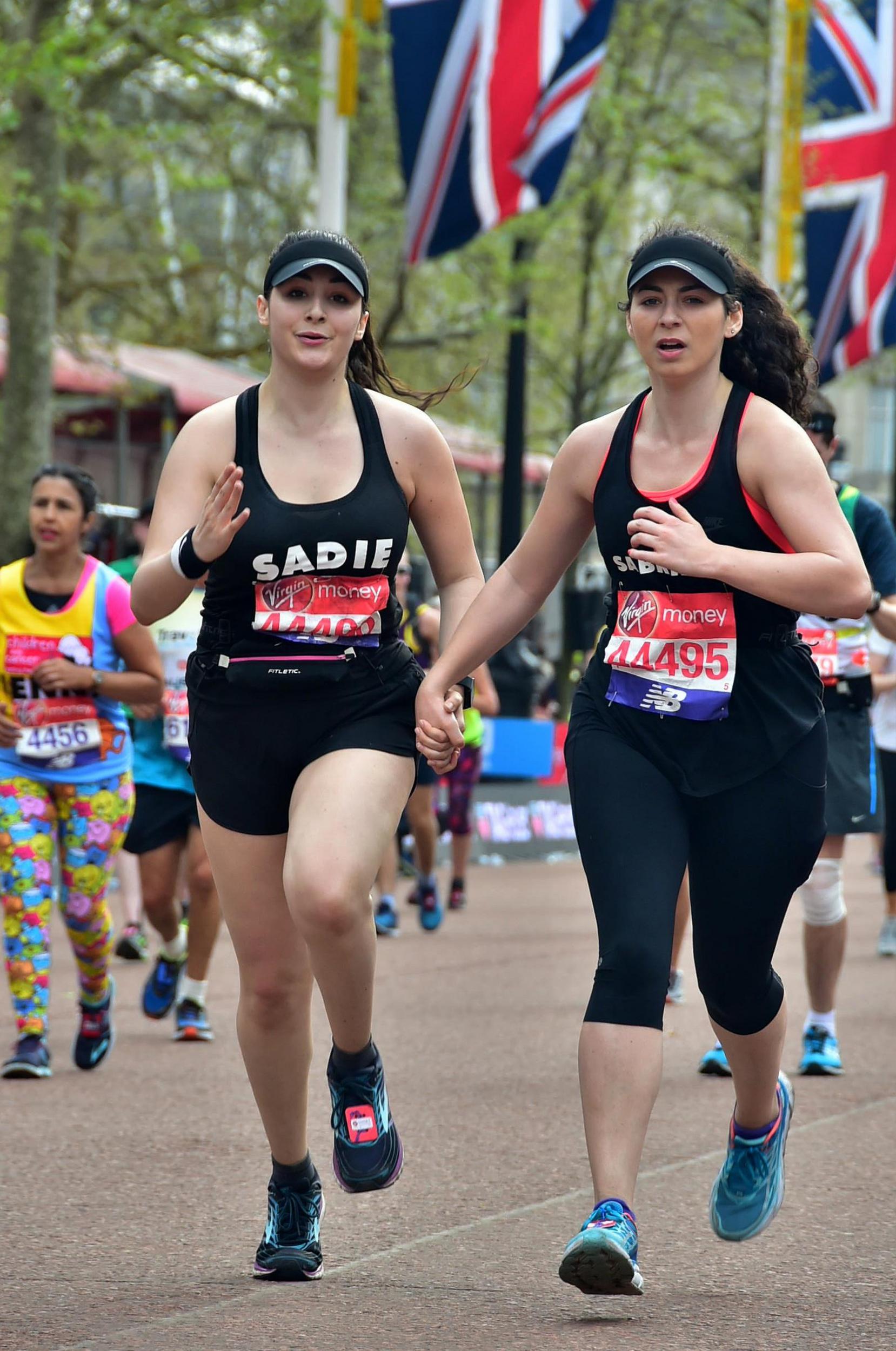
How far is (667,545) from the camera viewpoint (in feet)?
13.4

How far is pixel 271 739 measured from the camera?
173 inches

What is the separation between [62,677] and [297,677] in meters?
3.10

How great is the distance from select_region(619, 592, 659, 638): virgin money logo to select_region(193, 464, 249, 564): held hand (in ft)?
2.63

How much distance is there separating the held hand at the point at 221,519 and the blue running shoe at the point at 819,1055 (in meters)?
3.85

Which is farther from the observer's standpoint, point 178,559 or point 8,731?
point 8,731

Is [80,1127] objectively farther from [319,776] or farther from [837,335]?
[837,335]

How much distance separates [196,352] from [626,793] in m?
21.9

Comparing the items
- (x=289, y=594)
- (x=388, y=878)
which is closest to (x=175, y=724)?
(x=388, y=878)

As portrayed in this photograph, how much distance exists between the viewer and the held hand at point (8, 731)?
23.6ft

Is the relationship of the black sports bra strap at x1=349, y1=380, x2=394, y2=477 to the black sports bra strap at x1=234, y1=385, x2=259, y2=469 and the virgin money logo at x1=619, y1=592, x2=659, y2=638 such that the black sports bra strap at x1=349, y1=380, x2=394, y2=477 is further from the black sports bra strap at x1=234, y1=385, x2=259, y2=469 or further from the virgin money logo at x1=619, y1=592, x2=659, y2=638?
the virgin money logo at x1=619, y1=592, x2=659, y2=638

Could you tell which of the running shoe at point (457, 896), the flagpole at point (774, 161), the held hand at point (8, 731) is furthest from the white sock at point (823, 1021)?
the flagpole at point (774, 161)

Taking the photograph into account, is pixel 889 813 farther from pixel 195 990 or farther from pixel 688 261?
pixel 688 261

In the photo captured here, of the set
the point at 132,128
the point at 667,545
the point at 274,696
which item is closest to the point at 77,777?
the point at 274,696

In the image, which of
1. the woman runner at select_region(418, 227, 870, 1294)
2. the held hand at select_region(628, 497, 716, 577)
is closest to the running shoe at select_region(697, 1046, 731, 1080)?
the woman runner at select_region(418, 227, 870, 1294)
